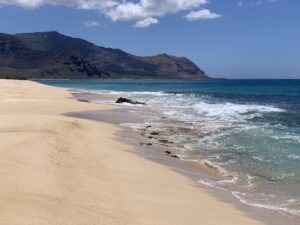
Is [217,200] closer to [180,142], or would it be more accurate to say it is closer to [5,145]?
[5,145]

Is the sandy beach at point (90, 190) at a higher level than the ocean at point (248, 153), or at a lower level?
higher

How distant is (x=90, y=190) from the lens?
8547 mm

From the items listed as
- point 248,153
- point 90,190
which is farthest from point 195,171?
point 90,190

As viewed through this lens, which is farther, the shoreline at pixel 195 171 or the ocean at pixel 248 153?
the ocean at pixel 248 153

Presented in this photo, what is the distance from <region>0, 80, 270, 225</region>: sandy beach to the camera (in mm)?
6746

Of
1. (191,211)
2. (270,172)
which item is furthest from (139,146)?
(191,211)

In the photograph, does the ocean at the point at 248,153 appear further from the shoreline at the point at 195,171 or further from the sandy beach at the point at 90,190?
the sandy beach at the point at 90,190

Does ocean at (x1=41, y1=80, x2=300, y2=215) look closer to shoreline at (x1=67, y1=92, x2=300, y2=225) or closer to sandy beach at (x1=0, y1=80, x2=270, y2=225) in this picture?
shoreline at (x1=67, y1=92, x2=300, y2=225)

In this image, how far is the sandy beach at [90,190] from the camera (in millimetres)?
6746

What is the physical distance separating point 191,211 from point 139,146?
8553mm

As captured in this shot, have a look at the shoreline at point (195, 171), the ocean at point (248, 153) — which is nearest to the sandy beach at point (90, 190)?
the shoreline at point (195, 171)

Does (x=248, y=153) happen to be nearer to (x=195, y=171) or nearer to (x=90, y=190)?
(x=195, y=171)

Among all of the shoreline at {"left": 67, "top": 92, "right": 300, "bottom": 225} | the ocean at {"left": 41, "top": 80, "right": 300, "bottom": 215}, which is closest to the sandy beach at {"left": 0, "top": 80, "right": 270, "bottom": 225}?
the shoreline at {"left": 67, "top": 92, "right": 300, "bottom": 225}

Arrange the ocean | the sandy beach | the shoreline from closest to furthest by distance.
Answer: the sandy beach
the shoreline
the ocean
